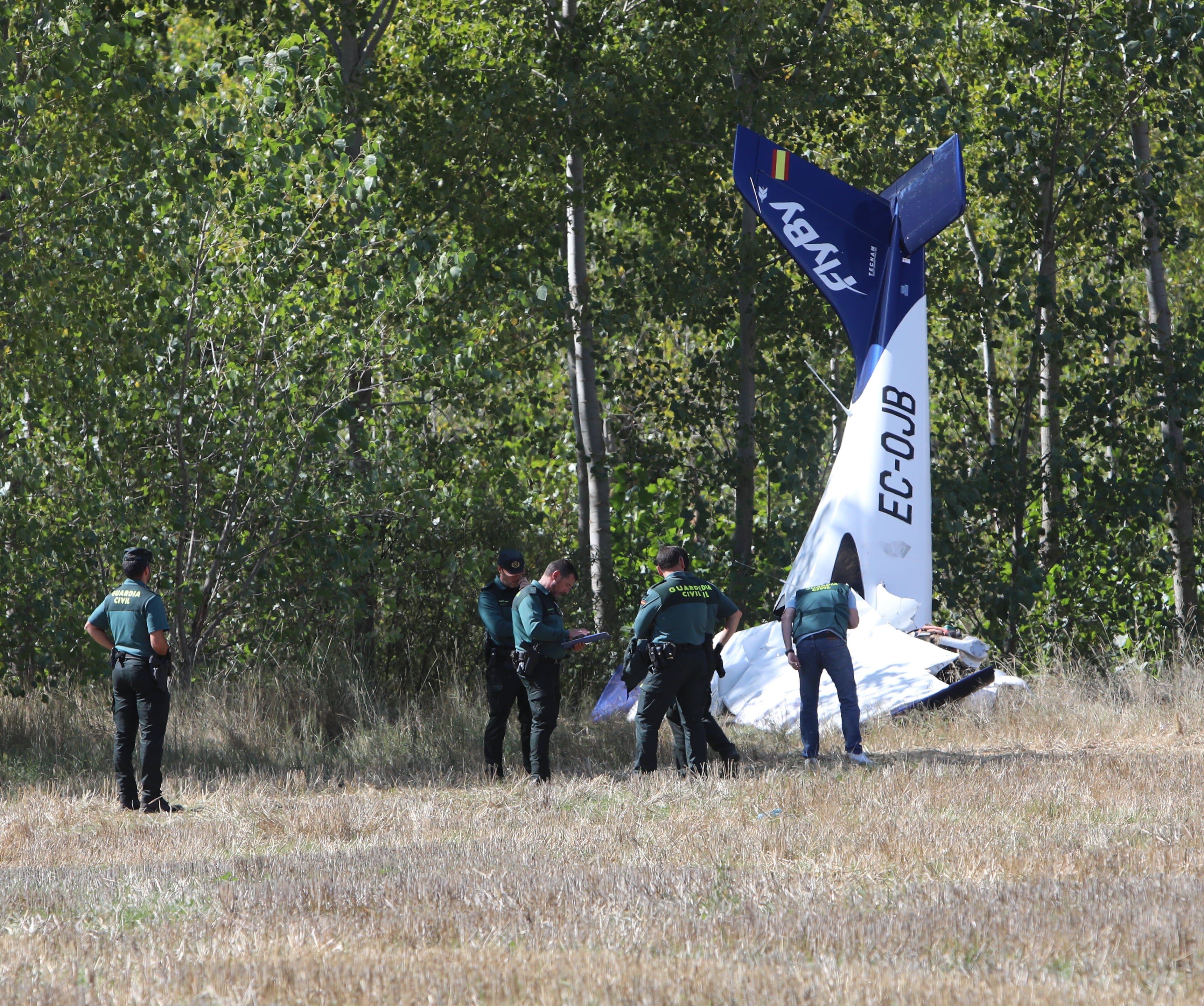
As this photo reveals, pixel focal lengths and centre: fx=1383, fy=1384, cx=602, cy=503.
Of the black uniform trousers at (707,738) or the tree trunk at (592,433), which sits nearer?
the black uniform trousers at (707,738)

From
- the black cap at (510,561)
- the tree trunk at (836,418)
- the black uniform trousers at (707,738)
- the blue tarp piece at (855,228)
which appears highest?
the blue tarp piece at (855,228)

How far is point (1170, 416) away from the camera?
14789 millimetres

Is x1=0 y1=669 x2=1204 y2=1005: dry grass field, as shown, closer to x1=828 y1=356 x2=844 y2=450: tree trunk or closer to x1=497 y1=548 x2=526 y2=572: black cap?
x1=497 y1=548 x2=526 y2=572: black cap

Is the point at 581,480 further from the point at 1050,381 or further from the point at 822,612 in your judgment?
the point at 822,612

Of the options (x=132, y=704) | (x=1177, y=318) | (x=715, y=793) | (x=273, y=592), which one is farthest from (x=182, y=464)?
(x=1177, y=318)

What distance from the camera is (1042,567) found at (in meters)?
15.9

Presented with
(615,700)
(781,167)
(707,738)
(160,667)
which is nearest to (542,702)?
(707,738)

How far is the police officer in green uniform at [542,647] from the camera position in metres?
9.50

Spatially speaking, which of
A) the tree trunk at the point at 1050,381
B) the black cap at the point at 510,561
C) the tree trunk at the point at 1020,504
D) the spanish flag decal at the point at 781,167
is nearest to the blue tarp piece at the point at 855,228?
the spanish flag decal at the point at 781,167

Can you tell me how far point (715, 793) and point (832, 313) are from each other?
7.81m

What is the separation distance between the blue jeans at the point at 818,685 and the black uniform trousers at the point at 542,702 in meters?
1.81

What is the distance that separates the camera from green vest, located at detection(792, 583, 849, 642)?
33.2 feet

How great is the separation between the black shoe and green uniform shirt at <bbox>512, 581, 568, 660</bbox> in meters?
2.52

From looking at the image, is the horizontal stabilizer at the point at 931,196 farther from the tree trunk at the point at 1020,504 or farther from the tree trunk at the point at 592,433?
the tree trunk at the point at 592,433
